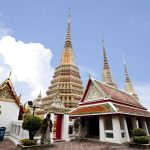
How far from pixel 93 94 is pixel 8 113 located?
8.48m

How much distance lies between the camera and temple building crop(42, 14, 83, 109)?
25598mm

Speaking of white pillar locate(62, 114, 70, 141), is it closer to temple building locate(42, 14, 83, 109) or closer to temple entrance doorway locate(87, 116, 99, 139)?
temple entrance doorway locate(87, 116, 99, 139)

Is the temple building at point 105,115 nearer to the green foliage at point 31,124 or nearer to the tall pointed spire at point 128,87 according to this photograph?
the green foliage at point 31,124

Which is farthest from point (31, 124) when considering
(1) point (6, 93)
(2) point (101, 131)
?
(1) point (6, 93)

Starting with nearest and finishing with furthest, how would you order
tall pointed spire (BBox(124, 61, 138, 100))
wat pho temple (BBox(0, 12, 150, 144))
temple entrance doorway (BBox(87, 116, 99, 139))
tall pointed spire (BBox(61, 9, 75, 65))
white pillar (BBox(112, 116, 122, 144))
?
white pillar (BBox(112, 116, 122, 144)) → wat pho temple (BBox(0, 12, 150, 144)) → temple entrance doorway (BBox(87, 116, 99, 139)) → tall pointed spire (BBox(61, 9, 75, 65)) → tall pointed spire (BBox(124, 61, 138, 100))

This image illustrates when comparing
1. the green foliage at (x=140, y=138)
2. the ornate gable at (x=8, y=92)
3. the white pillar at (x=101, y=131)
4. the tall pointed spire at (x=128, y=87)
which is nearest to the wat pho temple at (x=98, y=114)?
the white pillar at (x=101, y=131)

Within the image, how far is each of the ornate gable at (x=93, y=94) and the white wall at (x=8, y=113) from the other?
24.0ft

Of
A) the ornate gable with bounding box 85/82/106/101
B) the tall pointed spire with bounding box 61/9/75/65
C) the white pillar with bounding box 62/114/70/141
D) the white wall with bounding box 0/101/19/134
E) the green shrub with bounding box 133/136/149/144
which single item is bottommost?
the green shrub with bounding box 133/136/149/144

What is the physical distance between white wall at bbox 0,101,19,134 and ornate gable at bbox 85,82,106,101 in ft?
24.0

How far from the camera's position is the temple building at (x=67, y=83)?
25598 millimetres

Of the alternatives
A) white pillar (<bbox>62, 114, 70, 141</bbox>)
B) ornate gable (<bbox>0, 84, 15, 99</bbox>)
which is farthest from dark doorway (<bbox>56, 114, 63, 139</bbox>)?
ornate gable (<bbox>0, 84, 15, 99</bbox>)

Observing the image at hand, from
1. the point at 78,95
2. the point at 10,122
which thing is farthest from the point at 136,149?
the point at 78,95

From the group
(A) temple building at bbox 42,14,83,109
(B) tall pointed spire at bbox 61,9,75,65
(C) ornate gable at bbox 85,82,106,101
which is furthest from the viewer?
(B) tall pointed spire at bbox 61,9,75,65

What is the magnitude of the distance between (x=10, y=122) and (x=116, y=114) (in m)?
9.86
